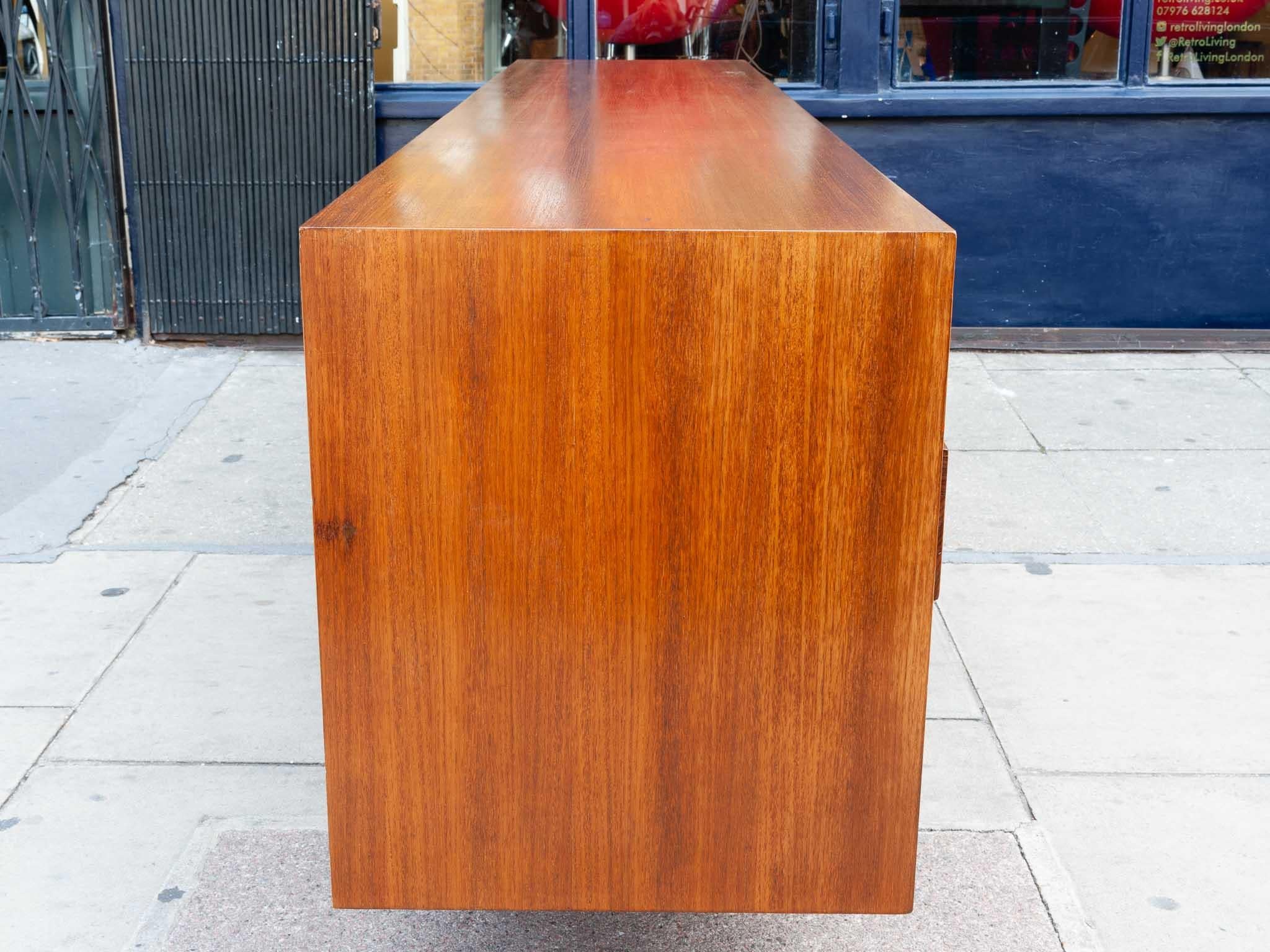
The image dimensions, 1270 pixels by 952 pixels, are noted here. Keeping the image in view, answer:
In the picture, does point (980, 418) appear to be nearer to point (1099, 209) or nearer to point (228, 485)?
A: point (1099, 209)

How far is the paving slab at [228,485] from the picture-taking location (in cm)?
461

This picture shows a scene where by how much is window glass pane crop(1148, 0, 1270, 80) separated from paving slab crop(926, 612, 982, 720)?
13.1 ft

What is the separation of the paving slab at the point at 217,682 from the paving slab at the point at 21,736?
4 centimetres

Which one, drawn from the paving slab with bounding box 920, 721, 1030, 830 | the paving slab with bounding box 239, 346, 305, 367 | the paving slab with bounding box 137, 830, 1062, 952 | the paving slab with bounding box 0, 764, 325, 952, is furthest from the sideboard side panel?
the paving slab with bounding box 239, 346, 305, 367

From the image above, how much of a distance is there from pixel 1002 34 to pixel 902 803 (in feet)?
18.1

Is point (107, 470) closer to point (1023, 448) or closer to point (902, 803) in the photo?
point (1023, 448)

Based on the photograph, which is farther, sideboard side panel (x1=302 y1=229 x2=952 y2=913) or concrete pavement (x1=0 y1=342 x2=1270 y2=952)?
concrete pavement (x1=0 y1=342 x2=1270 y2=952)

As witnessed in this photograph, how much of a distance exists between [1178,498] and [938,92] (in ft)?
8.56

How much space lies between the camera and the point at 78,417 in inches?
224

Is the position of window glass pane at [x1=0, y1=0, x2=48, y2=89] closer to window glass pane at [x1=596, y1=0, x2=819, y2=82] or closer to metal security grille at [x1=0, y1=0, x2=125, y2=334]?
metal security grille at [x1=0, y1=0, x2=125, y2=334]

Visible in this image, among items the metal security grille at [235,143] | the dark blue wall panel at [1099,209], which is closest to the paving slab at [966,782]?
the dark blue wall panel at [1099,209]

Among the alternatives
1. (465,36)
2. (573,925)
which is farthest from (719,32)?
(573,925)

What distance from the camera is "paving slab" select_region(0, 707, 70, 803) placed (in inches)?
125

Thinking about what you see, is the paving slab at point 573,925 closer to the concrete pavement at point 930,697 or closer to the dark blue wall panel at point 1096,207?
the concrete pavement at point 930,697
